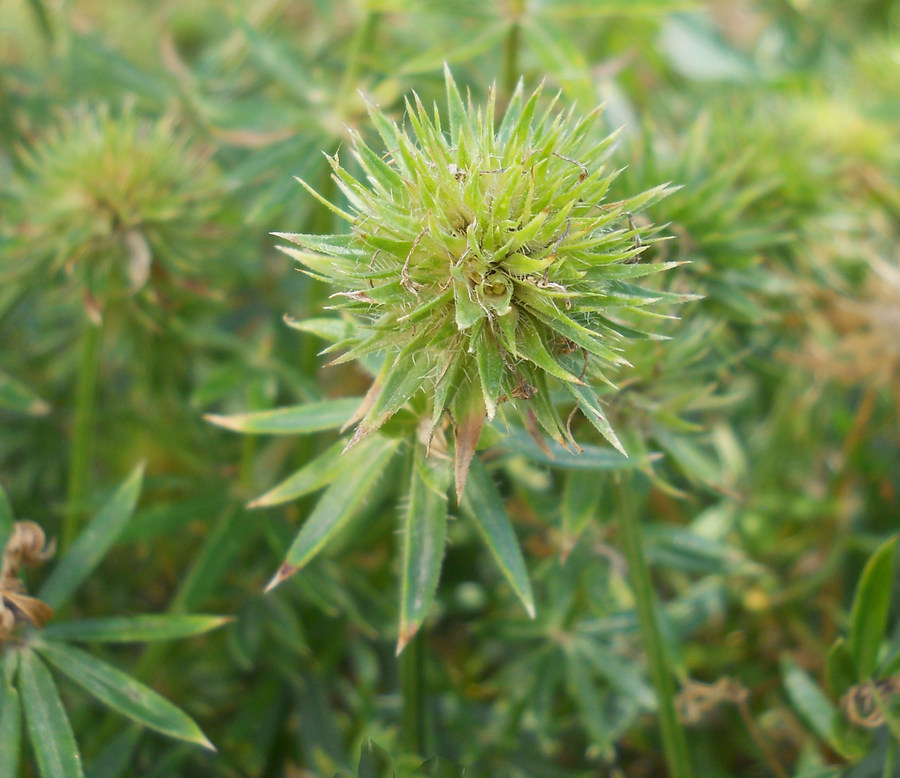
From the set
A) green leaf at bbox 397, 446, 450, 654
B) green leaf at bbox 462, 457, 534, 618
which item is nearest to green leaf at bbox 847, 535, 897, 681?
green leaf at bbox 462, 457, 534, 618

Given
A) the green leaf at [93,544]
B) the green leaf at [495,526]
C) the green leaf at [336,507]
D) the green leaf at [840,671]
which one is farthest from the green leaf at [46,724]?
the green leaf at [840,671]

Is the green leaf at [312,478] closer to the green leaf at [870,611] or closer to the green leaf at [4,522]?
the green leaf at [4,522]

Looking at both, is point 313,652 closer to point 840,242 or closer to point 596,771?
point 596,771

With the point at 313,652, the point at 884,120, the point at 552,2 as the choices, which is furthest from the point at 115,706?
the point at 884,120

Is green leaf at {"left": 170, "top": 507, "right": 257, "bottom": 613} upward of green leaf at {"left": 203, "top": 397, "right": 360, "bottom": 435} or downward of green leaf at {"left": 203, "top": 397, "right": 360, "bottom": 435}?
downward

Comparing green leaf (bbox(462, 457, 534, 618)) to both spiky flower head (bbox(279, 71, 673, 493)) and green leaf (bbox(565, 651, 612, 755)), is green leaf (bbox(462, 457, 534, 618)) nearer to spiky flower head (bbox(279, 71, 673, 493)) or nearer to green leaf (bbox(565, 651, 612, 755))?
spiky flower head (bbox(279, 71, 673, 493))

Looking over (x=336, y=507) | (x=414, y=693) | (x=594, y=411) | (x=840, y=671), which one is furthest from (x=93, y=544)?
(x=840, y=671)
